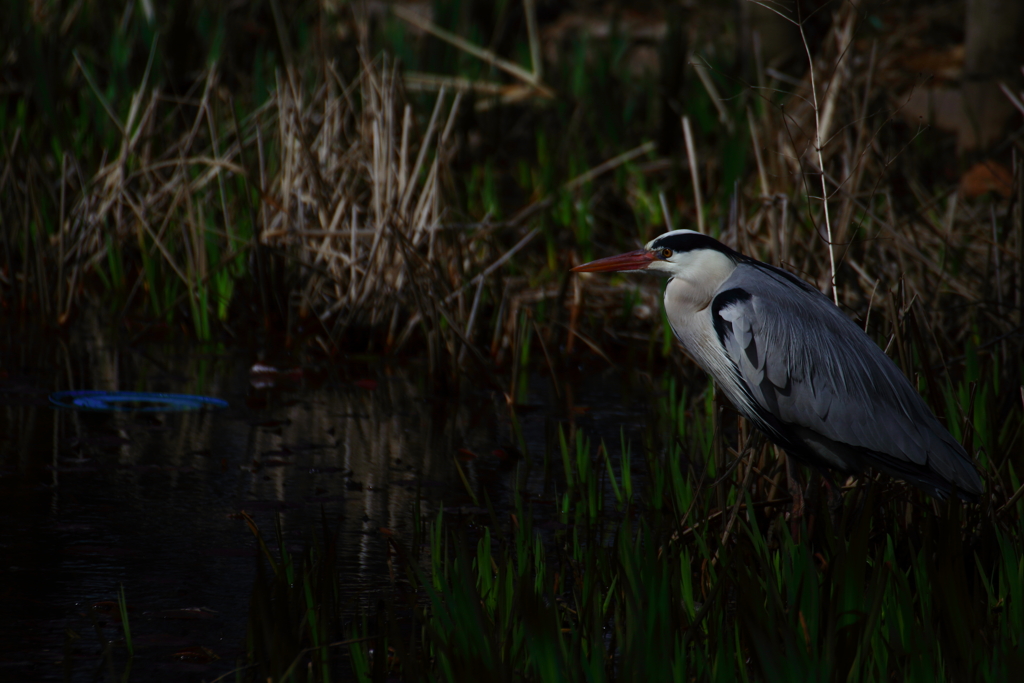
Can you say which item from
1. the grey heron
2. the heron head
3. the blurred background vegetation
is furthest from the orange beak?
the blurred background vegetation

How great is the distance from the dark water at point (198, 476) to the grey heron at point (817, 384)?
79 cm

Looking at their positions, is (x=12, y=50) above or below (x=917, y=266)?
above

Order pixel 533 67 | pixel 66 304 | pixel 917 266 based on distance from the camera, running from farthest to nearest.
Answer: pixel 533 67 < pixel 66 304 < pixel 917 266

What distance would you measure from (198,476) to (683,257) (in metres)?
1.60

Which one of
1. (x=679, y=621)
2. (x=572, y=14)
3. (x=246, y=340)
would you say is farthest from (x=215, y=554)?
(x=572, y=14)

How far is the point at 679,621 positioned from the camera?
7.32ft

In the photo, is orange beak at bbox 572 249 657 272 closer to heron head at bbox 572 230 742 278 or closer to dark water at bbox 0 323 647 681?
heron head at bbox 572 230 742 278

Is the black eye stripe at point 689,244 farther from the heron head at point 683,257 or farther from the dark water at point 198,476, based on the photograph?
the dark water at point 198,476

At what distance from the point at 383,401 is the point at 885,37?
7.35 m

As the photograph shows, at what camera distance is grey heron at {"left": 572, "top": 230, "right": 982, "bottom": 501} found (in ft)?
9.18

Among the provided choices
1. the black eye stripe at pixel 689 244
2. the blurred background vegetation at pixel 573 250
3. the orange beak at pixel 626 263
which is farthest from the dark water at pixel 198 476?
the black eye stripe at pixel 689 244

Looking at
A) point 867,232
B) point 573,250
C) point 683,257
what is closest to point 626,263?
point 683,257

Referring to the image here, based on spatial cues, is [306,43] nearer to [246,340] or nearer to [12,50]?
[12,50]

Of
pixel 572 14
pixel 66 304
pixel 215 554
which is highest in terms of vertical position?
pixel 572 14
